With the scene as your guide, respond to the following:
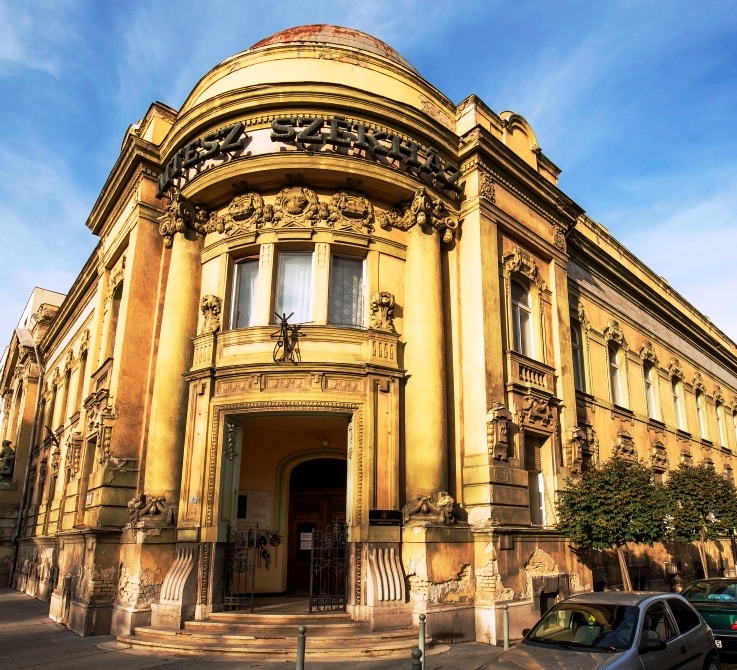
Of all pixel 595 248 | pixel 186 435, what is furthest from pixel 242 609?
pixel 595 248

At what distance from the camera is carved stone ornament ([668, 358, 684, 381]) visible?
91.1 ft

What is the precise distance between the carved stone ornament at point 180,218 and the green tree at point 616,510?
36.0 ft

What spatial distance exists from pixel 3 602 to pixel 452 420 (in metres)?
16.8

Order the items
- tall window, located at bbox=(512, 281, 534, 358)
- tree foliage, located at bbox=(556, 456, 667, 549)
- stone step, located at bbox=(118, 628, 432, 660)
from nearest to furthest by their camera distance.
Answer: stone step, located at bbox=(118, 628, 432, 660) < tree foliage, located at bbox=(556, 456, 667, 549) < tall window, located at bbox=(512, 281, 534, 358)

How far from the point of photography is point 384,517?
13008 millimetres

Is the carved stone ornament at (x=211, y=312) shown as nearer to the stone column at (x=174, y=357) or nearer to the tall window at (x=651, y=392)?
the stone column at (x=174, y=357)

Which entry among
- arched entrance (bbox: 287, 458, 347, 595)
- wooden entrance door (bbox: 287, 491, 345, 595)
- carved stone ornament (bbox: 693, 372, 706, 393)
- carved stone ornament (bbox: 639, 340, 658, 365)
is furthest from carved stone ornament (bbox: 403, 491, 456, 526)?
carved stone ornament (bbox: 693, 372, 706, 393)

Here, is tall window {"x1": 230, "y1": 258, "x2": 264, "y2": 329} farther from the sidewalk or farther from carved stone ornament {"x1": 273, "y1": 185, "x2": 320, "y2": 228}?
the sidewalk

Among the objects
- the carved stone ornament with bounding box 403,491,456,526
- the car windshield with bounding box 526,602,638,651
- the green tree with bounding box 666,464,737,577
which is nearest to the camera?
the car windshield with bounding box 526,602,638,651

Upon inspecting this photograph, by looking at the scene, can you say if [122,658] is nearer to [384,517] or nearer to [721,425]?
[384,517]

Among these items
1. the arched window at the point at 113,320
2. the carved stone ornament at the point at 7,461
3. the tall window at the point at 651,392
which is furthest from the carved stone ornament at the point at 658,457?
the carved stone ornament at the point at 7,461

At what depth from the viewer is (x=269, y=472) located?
17297 millimetres

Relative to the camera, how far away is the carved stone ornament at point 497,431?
1418 centimetres

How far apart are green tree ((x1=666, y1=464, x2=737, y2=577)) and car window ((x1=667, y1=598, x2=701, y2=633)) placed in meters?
10.2
